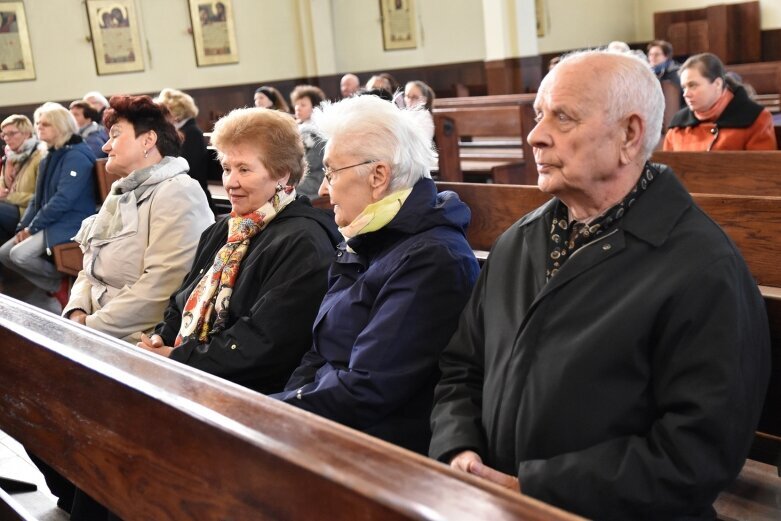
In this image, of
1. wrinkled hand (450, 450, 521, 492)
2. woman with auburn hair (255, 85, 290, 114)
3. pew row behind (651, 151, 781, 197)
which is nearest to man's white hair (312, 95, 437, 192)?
wrinkled hand (450, 450, 521, 492)

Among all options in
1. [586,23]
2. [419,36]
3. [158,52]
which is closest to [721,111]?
[158,52]

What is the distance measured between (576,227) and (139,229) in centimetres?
196

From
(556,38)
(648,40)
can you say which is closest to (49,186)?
(556,38)

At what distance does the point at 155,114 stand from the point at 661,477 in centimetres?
247

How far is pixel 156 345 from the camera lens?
279 centimetres

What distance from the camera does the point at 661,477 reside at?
1.49 metres

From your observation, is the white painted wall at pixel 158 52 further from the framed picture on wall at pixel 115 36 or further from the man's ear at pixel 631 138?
the man's ear at pixel 631 138

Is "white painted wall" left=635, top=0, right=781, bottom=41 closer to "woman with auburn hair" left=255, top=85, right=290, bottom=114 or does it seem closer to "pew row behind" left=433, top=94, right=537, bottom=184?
"pew row behind" left=433, top=94, right=537, bottom=184

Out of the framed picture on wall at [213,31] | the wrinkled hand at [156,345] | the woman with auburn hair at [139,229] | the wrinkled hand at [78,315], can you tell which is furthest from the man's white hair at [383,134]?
the framed picture on wall at [213,31]

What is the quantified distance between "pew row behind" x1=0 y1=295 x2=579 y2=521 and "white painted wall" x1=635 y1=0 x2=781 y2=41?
42.4 feet

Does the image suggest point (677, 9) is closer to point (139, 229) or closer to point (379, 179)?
point (139, 229)

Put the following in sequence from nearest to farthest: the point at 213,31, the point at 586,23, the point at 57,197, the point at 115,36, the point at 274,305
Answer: the point at 274,305
the point at 57,197
the point at 115,36
the point at 213,31
the point at 586,23

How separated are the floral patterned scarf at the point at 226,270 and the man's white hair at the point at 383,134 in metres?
0.50

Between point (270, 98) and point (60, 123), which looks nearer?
point (60, 123)
